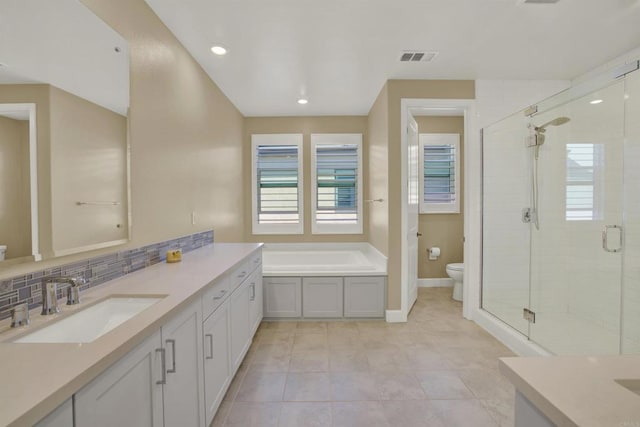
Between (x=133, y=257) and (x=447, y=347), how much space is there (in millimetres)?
2605

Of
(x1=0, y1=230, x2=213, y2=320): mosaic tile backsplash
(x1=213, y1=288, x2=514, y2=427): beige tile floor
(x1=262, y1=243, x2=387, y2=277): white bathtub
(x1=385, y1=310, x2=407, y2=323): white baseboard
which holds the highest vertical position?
(x1=0, y1=230, x2=213, y2=320): mosaic tile backsplash

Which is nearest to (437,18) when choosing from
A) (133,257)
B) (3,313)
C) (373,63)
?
(373,63)

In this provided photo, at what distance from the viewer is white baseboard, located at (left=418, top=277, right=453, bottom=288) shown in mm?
4438

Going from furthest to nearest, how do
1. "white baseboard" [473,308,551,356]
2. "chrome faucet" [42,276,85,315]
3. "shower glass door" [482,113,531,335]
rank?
"shower glass door" [482,113,531,335] → "white baseboard" [473,308,551,356] → "chrome faucet" [42,276,85,315]

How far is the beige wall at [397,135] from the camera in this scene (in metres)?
3.14

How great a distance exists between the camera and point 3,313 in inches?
42.2

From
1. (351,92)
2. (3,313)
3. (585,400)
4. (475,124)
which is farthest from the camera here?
(351,92)

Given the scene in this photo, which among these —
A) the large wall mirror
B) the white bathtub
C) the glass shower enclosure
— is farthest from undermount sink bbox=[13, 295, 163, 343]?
the glass shower enclosure

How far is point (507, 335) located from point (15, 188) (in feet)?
11.3

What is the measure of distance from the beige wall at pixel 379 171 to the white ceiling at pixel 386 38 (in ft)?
1.20

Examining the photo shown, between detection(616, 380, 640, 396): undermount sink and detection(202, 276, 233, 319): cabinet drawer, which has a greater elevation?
detection(616, 380, 640, 396): undermount sink

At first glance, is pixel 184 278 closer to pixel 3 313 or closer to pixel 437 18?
pixel 3 313

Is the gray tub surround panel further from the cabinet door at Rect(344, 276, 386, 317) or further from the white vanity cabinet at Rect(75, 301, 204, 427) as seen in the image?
the white vanity cabinet at Rect(75, 301, 204, 427)

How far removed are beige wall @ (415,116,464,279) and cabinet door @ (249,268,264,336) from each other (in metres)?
2.55
